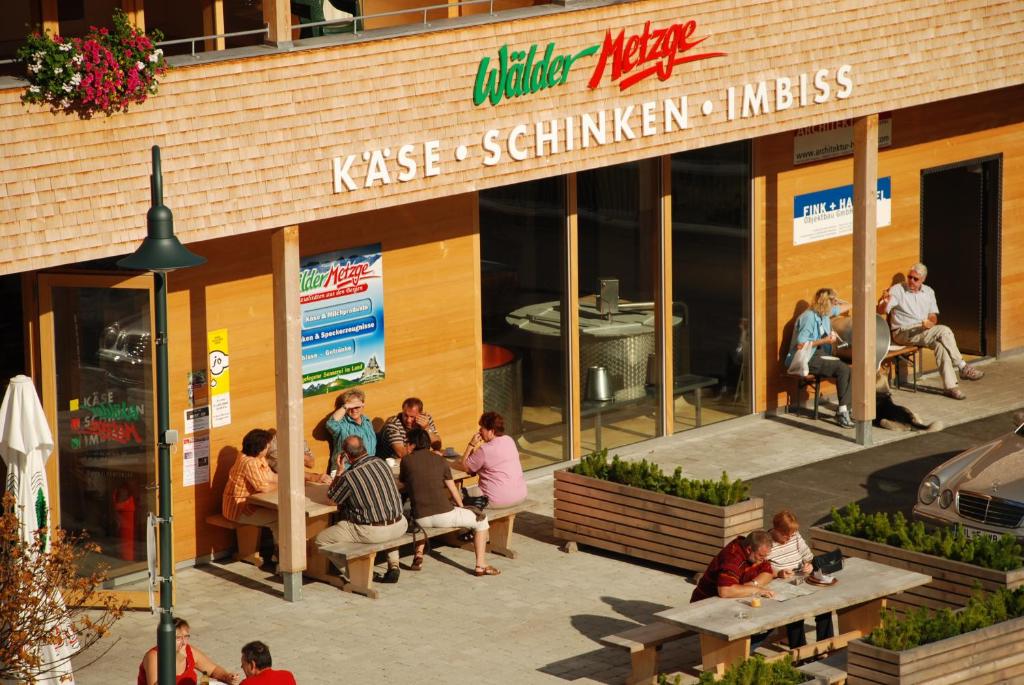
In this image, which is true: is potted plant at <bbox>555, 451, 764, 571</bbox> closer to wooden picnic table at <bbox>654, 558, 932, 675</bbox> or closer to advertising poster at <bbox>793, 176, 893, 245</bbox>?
wooden picnic table at <bbox>654, 558, 932, 675</bbox>

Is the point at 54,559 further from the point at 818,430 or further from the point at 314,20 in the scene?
the point at 818,430

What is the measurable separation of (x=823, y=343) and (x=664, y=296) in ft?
6.57

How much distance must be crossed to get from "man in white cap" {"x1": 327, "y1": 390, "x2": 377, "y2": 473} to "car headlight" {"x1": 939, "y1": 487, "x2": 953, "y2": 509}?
506 centimetres

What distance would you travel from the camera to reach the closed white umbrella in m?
13.1

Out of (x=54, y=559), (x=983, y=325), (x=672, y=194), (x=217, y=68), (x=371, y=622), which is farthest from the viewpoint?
(x=983, y=325)

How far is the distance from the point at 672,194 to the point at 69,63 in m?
8.32

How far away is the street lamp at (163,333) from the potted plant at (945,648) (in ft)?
14.5

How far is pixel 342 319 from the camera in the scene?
17.4 m

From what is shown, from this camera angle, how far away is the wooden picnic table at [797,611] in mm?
13281

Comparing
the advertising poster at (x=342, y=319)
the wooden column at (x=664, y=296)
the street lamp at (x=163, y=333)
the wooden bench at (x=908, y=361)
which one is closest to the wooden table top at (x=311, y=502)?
the advertising poster at (x=342, y=319)

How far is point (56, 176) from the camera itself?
44.2 feet

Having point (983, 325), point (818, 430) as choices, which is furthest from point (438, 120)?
point (983, 325)

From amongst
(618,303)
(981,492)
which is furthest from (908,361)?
(981,492)

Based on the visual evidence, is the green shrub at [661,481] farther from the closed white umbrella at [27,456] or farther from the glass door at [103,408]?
the closed white umbrella at [27,456]
